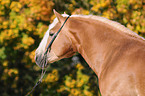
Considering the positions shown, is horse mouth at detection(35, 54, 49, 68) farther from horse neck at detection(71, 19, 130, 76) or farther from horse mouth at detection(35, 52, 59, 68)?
horse neck at detection(71, 19, 130, 76)

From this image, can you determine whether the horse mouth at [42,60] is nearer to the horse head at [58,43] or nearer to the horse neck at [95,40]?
the horse head at [58,43]

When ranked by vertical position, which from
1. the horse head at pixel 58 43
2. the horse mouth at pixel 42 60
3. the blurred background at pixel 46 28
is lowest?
the blurred background at pixel 46 28

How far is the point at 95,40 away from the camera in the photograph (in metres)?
2.60

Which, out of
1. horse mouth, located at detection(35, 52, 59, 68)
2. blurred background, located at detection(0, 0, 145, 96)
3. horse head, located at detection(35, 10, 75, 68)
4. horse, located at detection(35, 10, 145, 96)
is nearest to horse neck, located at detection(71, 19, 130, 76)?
horse, located at detection(35, 10, 145, 96)

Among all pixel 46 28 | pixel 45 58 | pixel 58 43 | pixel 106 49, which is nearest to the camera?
pixel 106 49

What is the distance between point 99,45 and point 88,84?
4635mm

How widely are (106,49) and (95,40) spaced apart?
194 millimetres

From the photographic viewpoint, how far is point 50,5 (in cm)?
616

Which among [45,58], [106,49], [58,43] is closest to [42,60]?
[45,58]

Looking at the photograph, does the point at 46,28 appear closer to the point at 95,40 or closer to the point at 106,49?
the point at 95,40

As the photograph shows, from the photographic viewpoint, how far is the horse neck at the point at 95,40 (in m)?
2.50

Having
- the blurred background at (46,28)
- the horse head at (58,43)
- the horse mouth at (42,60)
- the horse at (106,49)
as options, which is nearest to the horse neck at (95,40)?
the horse at (106,49)

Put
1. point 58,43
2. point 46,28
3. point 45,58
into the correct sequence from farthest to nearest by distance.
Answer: point 46,28 < point 45,58 < point 58,43

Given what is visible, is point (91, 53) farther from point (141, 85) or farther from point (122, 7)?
point (122, 7)
